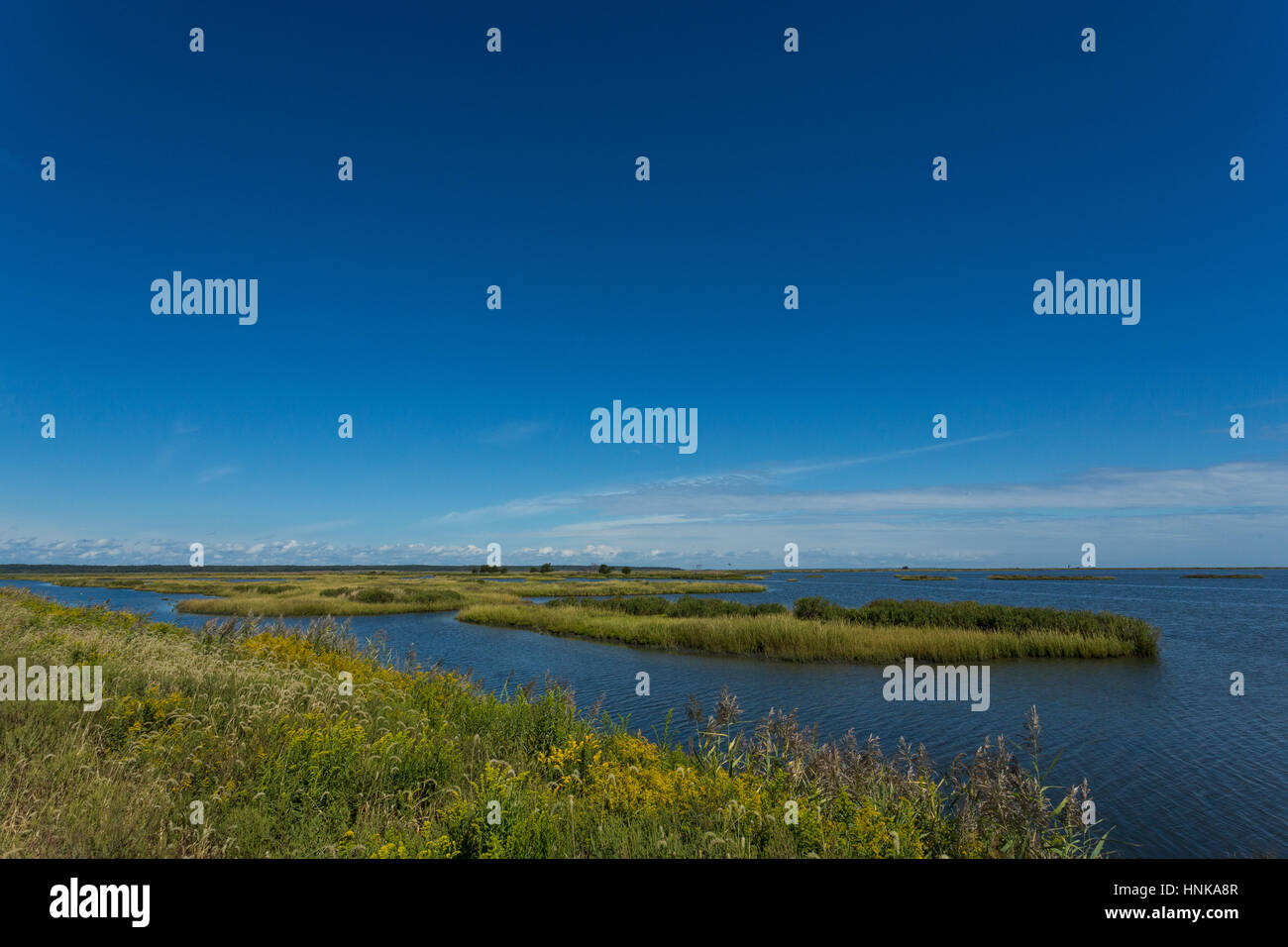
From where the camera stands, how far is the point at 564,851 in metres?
5.05

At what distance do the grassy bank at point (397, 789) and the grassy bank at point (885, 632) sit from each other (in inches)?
889

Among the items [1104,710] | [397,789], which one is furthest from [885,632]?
[397,789]

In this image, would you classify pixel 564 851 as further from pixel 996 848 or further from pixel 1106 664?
pixel 1106 664

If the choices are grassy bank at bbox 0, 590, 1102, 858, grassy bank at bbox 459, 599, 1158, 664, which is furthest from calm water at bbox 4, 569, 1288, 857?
grassy bank at bbox 0, 590, 1102, 858

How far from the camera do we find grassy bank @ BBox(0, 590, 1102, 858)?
4.93 meters

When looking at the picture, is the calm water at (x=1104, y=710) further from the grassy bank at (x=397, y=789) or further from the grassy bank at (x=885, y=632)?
the grassy bank at (x=397, y=789)

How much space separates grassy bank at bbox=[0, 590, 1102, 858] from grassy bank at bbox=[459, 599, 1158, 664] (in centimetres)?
2257

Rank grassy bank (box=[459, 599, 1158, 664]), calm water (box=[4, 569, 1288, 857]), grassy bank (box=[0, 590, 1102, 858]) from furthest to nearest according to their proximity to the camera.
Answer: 1. grassy bank (box=[459, 599, 1158, 664])
2. calm water (box=[4, 569, 1288, 857])
3. grassy bank (box=[0, 590, 1102, 858])

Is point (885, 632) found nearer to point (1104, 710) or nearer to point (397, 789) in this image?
point (1104, 710)

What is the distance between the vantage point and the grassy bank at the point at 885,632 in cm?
2936

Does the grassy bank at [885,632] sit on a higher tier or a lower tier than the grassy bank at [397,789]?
lower

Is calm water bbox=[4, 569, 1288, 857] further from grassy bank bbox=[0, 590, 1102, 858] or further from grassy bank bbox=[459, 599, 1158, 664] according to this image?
grassy bank bbox=[0, 590, 1102, 858]

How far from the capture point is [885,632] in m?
31.4

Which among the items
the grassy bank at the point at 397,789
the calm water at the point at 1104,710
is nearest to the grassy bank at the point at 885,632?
the calm water at the point at 1104,710
